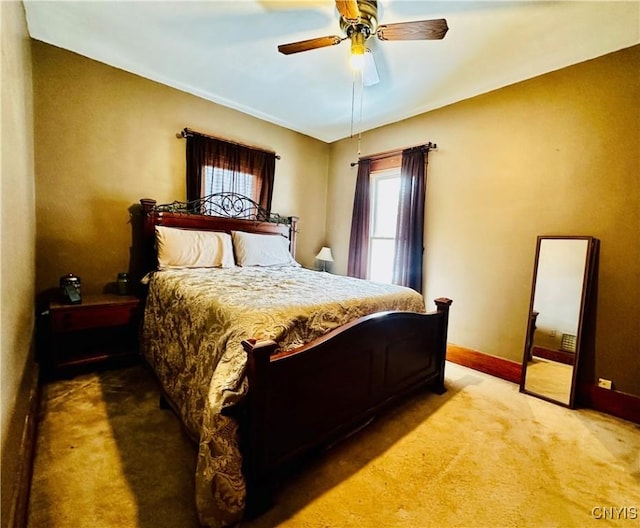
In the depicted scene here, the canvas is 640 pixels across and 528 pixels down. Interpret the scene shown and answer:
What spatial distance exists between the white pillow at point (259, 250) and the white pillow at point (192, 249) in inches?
4.1

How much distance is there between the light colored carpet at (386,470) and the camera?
1.24 meters

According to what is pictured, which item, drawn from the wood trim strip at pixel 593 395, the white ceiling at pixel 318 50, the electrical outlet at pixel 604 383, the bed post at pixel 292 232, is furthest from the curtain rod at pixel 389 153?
the electrical outlet at pixel 604 383

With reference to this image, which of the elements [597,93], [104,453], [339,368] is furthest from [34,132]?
[597,93]

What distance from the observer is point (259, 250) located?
319 cm

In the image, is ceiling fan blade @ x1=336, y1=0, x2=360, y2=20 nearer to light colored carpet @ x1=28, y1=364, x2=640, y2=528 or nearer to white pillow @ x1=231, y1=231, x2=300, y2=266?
white pillow @ x1=231, y1=231, x2=300, y2=266

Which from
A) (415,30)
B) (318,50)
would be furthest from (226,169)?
(415,30)

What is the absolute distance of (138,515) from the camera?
3.95 feet

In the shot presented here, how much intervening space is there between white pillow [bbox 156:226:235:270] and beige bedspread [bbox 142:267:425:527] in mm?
219

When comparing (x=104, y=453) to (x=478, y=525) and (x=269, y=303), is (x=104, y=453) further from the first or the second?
(x=478, y=525)

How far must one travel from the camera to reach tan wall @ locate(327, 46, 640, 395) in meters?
2.15

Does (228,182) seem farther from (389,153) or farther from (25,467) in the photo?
(25,467)

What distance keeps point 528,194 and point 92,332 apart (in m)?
4.14

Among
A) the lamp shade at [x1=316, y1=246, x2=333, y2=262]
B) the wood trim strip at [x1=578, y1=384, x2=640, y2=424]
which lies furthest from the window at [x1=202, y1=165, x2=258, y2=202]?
the wood trim strip at [x1=578, y1=384, x2=640, y2=424]

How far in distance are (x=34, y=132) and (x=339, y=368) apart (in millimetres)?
3078
